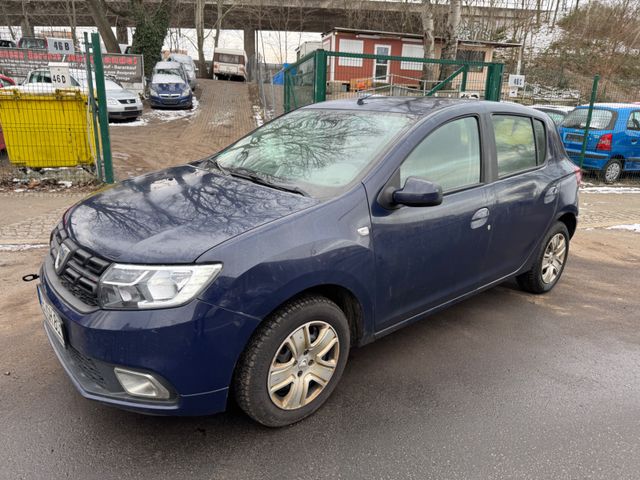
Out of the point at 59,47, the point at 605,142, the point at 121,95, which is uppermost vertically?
the point at 59,47

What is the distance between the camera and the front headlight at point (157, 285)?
87.0 inches

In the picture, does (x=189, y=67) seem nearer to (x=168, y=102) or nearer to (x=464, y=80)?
(x=168, y=102)

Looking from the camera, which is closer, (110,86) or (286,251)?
(286,251)

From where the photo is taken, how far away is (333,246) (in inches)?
103

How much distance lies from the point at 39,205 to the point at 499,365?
21.5ft

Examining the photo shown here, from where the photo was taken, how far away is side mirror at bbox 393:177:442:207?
2783 mm

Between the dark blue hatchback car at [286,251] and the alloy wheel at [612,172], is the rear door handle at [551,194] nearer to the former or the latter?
the dark blue hatchback car at [286,251]

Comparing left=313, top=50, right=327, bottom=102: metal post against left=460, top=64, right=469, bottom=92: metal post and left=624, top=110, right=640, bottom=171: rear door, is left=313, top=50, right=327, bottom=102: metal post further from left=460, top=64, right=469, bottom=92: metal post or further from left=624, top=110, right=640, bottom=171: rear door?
left=624, top=110, right=640, bottom=171: rear door

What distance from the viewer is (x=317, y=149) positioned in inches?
130

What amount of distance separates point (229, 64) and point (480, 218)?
32080 mm

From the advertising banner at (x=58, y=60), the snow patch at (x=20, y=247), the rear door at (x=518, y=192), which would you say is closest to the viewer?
the rear door at (x=518, y=192)

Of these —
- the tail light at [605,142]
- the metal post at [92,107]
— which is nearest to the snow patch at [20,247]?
the metal post at [92,107]

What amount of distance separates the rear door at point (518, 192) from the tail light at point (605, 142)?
750cm

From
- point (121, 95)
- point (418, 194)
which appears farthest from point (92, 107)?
point (121, 95)
